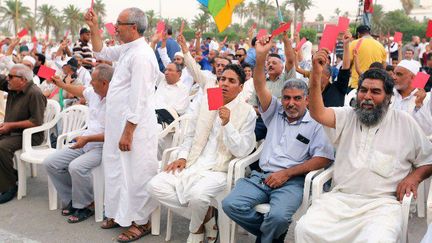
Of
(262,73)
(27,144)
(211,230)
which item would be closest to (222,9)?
(262,73)

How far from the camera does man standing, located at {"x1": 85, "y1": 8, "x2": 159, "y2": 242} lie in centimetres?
380

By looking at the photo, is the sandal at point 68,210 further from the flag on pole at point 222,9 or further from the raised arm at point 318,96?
the raised arm at point 318,96

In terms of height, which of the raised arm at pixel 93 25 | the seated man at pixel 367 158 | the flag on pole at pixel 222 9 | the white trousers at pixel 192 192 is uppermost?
the flag on pole at pixel 222 9

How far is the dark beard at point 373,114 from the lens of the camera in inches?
123

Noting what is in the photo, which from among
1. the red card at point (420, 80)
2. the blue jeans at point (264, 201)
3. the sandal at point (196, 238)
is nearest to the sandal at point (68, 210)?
the sandal at point (196, 238)

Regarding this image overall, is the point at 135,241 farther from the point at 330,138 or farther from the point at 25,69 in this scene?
the point at 25,69

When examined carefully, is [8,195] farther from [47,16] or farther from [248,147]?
[47,16]

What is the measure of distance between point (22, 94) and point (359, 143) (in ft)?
11.9

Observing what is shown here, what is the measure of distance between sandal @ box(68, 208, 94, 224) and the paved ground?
57 millimetres

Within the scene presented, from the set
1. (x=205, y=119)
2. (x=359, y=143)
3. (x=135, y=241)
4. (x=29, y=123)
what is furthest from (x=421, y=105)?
(x=29, y=123)

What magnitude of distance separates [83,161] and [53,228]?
2.14 feet

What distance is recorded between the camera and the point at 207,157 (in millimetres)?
3979

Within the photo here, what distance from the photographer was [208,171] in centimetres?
385

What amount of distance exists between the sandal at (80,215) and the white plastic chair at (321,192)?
2280 millimetres
